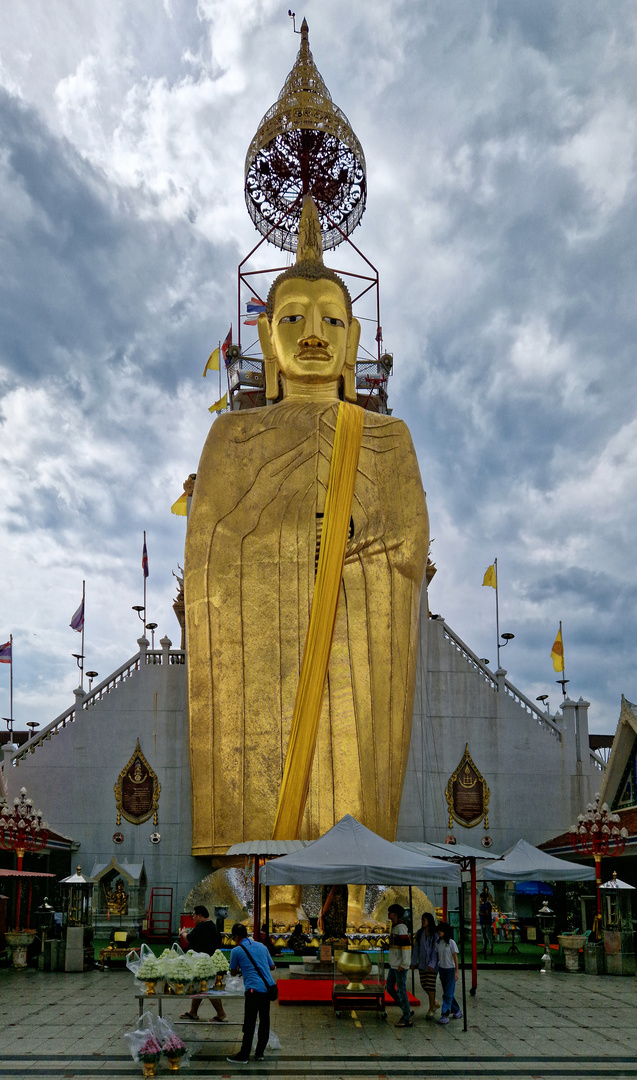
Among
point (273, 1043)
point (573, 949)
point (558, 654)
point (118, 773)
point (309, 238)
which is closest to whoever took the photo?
point (273, 1043)

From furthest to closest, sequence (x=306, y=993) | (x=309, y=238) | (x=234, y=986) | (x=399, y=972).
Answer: (x=309, y=238), (x=306, y=993), (x=399, y=972), (x=234, y=986)

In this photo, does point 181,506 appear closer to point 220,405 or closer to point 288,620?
point 220,405

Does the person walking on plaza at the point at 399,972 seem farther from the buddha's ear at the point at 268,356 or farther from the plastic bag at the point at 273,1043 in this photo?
the buddha's ear at the point at 268,356

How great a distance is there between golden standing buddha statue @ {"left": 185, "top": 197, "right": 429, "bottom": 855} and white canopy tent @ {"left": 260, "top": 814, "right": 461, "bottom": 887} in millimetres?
6974

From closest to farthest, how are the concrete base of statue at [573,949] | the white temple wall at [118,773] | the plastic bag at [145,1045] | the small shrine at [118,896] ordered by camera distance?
the plastic bag at [145,1045], the concrete base of statue at [573,949], the small shrine at [118,896], the white temple wall at [118,773]

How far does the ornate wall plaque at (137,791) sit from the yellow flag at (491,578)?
927 centimetres

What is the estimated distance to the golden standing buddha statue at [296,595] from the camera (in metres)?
17.4

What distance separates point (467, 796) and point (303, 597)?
18.9ft

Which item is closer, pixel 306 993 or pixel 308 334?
pixel 306 993

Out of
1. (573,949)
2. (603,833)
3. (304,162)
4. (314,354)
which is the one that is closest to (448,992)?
(573,949)

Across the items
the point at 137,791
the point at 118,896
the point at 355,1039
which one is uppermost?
the point at 137,791

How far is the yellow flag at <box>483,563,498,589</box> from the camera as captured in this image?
2444cm

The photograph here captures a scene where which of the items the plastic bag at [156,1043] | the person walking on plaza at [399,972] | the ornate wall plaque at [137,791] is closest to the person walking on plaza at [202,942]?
the plastic bag at [156,1043]

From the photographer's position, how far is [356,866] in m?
9.45
